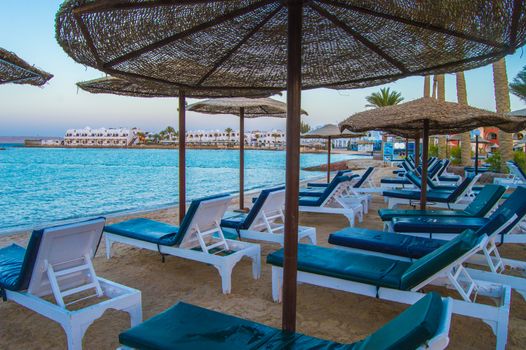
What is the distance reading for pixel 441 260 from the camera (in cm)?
249

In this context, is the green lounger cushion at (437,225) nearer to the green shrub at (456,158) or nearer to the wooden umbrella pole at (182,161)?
the wooden umbrella pole at (182,161)

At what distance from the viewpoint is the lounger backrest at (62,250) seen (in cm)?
260

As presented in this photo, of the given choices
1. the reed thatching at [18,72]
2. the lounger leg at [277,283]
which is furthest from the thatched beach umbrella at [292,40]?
the reed thatching at [18,72]

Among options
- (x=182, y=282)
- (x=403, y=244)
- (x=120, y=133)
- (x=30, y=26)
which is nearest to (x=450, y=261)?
(x=403, y=244)

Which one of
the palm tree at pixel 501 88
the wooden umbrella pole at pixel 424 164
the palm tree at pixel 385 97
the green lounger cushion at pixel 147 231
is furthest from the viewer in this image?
the palm tree at pixel 385 97

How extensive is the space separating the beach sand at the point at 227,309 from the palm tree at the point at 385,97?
29134 millimetres

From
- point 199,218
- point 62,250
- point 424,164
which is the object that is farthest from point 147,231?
point 424,164

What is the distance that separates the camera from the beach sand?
8.84 ft

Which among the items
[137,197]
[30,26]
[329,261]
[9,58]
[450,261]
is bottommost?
[137,197]

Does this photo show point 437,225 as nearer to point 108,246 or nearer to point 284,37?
point 284,37

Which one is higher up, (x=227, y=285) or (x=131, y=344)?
(x=131, y=344)

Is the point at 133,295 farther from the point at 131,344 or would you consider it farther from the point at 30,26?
the point at 30,26

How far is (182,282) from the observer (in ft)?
12.5

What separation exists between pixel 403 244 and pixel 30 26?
12.5 metres
